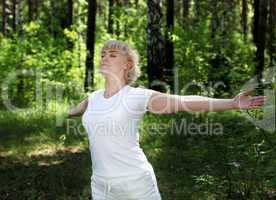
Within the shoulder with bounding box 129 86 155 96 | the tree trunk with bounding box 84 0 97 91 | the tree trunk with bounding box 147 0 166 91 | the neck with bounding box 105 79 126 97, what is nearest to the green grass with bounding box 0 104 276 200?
the tree trunk with bounding box 147 0 166 91

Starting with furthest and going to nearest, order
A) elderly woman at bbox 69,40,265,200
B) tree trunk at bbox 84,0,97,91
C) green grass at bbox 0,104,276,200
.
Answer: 1. tree trunk at bbox 84,0,97,91
2. green grass at bbox 0,104,276,200
3. elderly woman at bbox 69,40,265,200

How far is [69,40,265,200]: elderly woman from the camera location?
11.1ft

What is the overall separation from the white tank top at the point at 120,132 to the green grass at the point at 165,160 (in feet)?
7.59

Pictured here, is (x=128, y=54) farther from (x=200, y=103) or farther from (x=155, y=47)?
(x=155, y=47)

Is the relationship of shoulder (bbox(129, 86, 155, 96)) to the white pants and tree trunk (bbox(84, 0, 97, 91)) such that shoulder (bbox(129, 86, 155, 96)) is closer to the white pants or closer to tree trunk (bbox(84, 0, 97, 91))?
the white pants

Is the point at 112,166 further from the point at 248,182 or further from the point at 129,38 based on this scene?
the point at 129,38

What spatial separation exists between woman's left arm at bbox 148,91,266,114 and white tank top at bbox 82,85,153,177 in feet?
0.27

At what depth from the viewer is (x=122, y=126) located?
341cm

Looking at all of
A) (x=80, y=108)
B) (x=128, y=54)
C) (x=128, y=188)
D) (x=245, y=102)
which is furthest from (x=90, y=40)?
(x=245, y=102)

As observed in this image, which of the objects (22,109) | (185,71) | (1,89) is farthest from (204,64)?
(1,89)

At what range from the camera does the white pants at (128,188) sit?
342 centimetres

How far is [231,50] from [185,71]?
5725 millimetres

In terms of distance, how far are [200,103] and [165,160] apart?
549 centimetres

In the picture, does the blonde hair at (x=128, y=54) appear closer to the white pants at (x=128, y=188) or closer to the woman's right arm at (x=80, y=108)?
the woman's right arm at (x=80, y=108)
